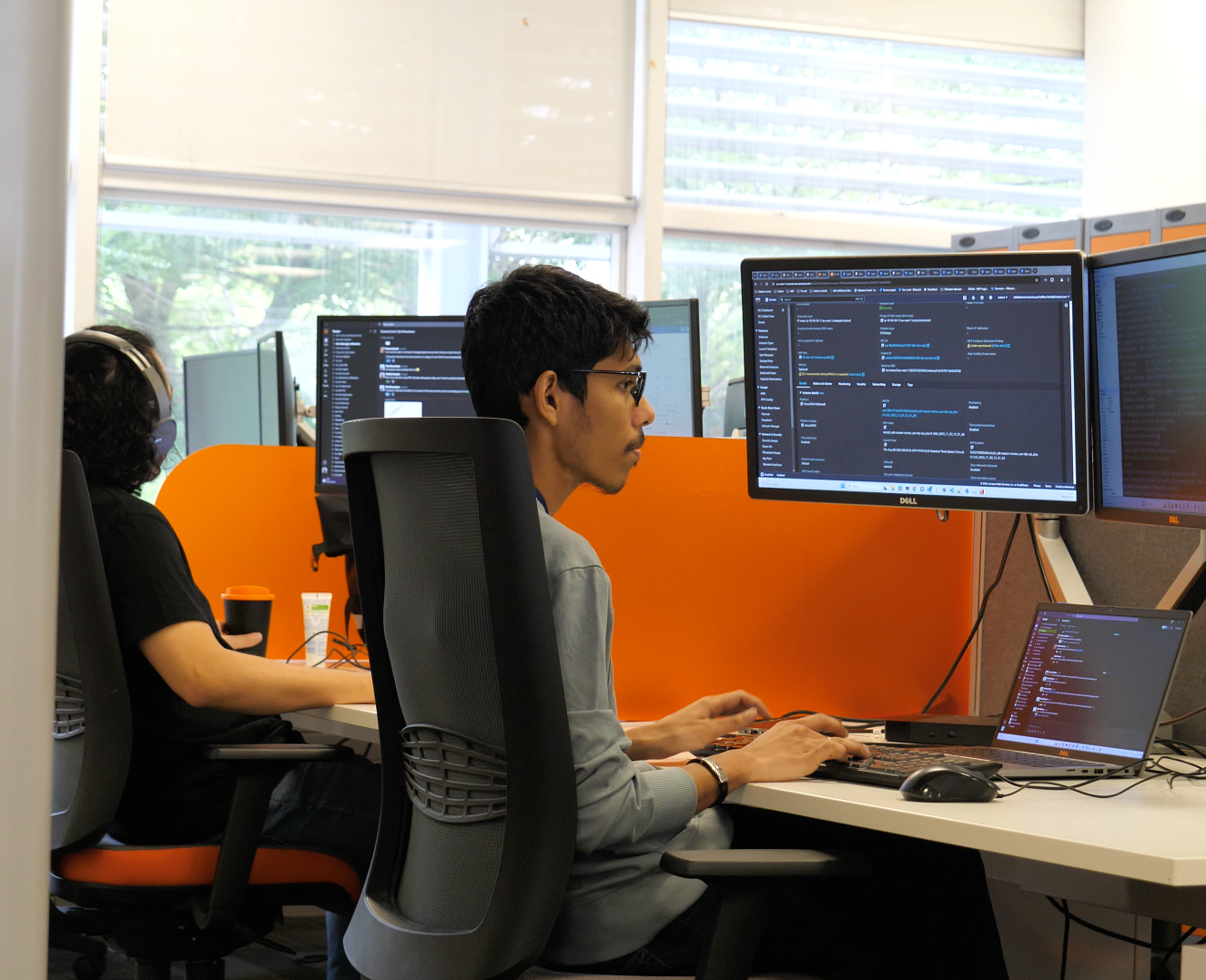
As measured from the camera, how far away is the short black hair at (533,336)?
1.42m

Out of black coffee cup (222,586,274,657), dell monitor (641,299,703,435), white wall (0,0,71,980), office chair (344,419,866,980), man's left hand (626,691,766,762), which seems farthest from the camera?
dell monitor (641,299,703,435)

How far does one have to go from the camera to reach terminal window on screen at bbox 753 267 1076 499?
159 cm

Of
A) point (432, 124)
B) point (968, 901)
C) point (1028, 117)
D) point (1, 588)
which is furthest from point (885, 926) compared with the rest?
point (1028, 117)

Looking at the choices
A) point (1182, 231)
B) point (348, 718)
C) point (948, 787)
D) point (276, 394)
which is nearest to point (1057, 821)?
point (948, 787)

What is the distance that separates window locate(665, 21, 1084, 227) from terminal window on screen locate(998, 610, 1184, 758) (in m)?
4.15

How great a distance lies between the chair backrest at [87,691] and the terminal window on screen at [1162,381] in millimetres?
A: 1364

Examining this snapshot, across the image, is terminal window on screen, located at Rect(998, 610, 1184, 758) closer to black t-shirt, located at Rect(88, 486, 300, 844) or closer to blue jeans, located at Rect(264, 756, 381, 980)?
blue jeans, located at Rect(264, 756, 381, 980)

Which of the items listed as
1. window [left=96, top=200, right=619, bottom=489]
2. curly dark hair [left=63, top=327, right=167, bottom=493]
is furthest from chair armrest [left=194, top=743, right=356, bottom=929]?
window [left=96, top=200, right=619, bottom=489]

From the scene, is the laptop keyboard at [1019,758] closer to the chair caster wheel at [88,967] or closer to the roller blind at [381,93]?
the chair caster wheel at [88,967]

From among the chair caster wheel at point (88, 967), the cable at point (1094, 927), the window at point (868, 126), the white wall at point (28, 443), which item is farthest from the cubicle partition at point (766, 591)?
the window at point (868, 126)

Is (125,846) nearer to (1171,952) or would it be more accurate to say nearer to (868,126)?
(1171,952)

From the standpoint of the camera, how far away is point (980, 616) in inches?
71.0

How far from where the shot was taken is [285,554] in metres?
2.51

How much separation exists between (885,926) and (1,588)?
3.48 feet
